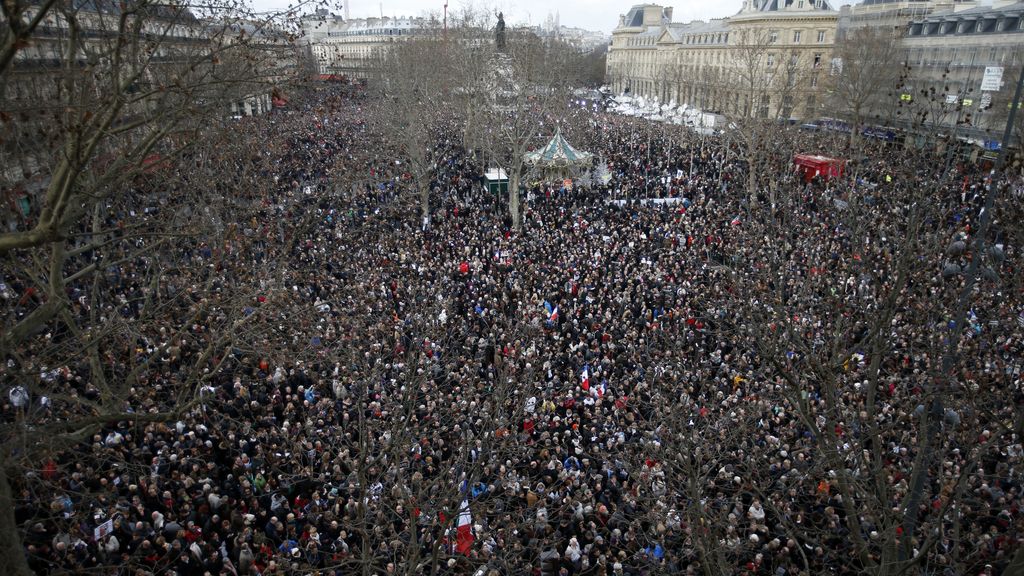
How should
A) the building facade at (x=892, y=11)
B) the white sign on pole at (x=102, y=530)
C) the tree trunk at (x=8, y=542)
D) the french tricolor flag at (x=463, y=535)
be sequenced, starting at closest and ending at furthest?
the tree trunk at (x=8, y=542)
the white sign on pole at (x=102, y=530)
the french tricolor flag at (x=463, y=535)
the building facade at (x=892, y=11)

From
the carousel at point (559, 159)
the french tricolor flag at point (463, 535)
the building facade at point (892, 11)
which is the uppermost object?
the building facade at point (892, 11)

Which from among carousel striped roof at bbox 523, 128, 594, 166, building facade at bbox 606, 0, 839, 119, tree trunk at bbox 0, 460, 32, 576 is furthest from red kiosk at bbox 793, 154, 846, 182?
tree trunk at bbox 0, 460, 32, 576

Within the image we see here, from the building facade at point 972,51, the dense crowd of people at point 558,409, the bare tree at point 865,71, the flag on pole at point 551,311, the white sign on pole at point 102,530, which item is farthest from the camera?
the bare tree at point 865,71

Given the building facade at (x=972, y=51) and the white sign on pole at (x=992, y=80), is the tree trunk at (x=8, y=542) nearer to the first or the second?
the white sign on pole at (x=992, y=80)

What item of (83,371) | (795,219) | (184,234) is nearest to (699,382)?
(795,219)

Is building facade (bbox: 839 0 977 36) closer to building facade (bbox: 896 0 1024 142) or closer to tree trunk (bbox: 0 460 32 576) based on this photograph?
building facade (bbox: 896 0 1024 142)

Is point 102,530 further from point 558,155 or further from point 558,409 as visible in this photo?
point 558,155

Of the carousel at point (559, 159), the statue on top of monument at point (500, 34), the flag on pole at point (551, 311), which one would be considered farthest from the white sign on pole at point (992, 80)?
the statue on top of monument at point (500, 34)
